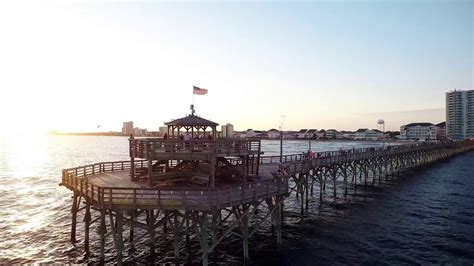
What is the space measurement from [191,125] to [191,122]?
24cm

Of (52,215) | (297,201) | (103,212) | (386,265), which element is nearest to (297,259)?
(386,265)

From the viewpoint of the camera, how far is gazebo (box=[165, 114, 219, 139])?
2217 centimetres

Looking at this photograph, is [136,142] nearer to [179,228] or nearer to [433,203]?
[179,228]

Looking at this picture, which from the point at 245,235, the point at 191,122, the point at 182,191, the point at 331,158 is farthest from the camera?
the point at 331,158

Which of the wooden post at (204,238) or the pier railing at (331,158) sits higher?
the pier railing at (331,158)

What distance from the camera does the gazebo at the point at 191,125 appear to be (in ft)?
72.7

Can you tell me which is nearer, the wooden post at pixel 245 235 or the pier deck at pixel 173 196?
the pier deck at pixel 173 196

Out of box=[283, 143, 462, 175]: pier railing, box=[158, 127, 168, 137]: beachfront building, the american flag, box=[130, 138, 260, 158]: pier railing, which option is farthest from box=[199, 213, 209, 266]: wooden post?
box=[283, 143, 462, 175]: pier railing

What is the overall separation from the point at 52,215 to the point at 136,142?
56.6 ft

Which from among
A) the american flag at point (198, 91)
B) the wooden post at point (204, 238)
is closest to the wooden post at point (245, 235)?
the wooden post at point (204, 238)

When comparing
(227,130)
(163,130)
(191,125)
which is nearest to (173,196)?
(191,125)

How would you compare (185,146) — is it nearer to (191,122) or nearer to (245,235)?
(191,122)

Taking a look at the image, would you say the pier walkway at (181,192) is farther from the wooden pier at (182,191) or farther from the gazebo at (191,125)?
the gazebo at (191,125)

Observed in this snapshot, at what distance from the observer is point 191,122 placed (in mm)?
22109
